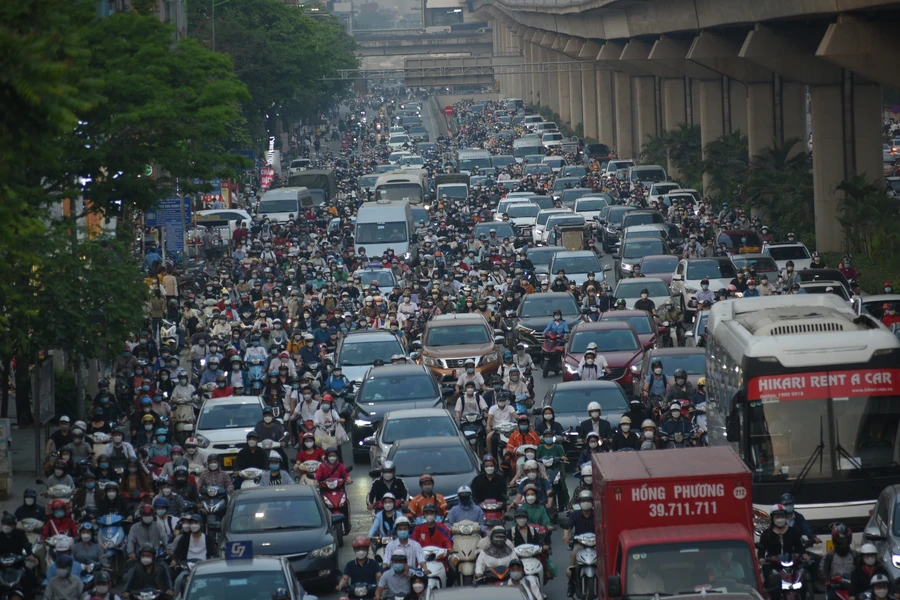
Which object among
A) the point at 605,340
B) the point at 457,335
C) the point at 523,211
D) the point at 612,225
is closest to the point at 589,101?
the point at 523,211

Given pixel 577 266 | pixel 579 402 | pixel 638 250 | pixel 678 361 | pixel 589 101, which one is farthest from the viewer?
pixel 589 101

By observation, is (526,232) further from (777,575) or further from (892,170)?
(777,575)

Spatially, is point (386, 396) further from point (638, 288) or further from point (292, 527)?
point (638, 288)

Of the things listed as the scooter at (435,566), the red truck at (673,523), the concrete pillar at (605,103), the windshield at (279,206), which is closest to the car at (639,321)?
the scooter at (435,566)

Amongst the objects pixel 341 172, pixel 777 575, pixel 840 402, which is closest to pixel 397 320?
pixel 840 402

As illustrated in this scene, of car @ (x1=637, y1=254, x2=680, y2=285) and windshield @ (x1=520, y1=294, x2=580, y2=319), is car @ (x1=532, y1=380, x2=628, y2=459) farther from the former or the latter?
car @ (x1=637, y1=254, x2=680, y2=285)
